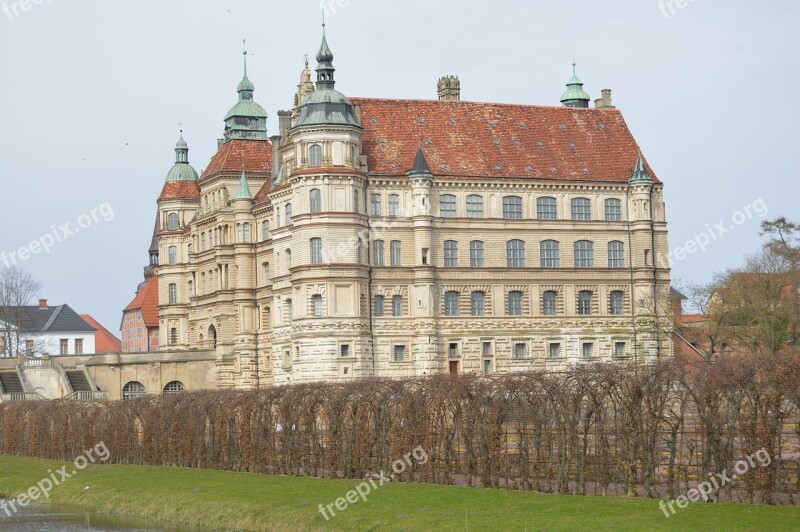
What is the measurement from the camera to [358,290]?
9006 centimetres

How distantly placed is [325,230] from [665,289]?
24.7 metres

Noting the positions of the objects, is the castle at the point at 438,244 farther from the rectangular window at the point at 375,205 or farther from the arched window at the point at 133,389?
the arched window at the point at 133,389

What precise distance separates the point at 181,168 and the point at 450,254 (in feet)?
A: 112

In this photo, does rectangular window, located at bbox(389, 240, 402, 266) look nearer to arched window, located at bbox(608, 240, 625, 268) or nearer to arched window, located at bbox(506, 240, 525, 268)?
arched window, located at bbox(506, 240, 525, 268)

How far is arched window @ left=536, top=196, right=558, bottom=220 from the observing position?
96812mm

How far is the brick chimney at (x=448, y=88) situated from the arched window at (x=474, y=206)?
39.0ft

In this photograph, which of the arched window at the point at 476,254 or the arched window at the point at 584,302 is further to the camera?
the arched window at the point at 584,302

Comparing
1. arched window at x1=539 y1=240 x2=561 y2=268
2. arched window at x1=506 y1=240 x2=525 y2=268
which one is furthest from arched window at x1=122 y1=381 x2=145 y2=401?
arched window at x1=539 y1=240 x2=561 y2=268

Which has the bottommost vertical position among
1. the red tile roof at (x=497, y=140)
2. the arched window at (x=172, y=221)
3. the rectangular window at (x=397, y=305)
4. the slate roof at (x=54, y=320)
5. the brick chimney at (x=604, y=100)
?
the rectangular window at (x=397, y=305)

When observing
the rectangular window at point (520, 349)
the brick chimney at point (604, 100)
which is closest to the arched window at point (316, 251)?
the rectangular window at point (520, 349)

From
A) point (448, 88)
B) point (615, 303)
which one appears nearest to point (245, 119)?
point (448, 88)

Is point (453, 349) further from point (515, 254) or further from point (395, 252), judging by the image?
point (515, 254)

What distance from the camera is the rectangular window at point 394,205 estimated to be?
9281cm

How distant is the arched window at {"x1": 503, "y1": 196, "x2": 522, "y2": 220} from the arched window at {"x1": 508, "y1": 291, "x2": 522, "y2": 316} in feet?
16.3
